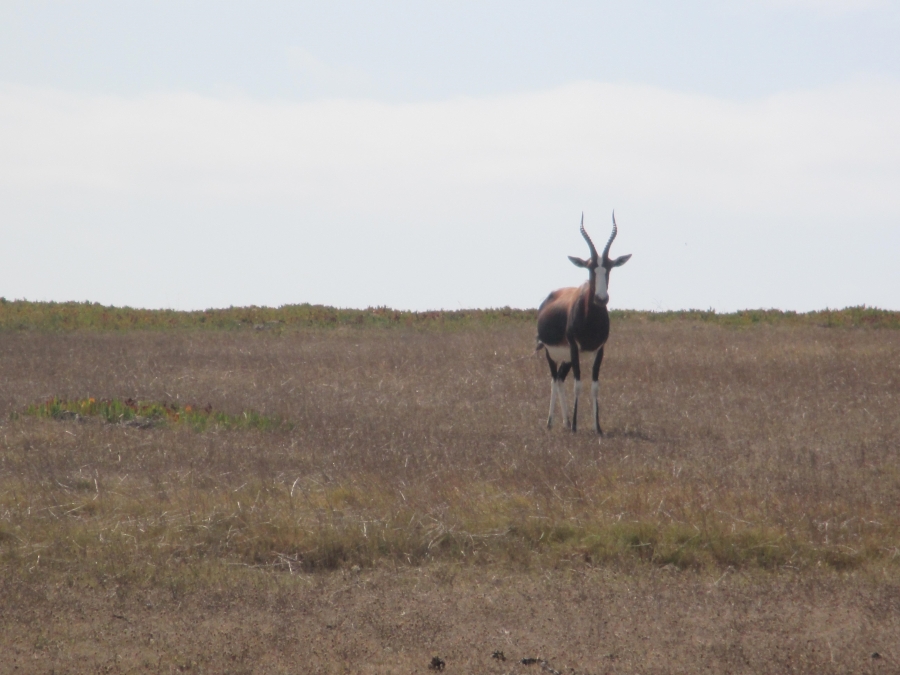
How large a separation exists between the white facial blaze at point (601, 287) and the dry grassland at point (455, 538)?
5.89 ft

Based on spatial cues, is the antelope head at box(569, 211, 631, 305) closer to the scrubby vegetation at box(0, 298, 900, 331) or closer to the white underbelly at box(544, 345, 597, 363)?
the white underbelly at box(544, 345, 597, 363)

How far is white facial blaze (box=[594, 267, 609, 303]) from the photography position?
13070mm

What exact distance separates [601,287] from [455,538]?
6337 millimetres

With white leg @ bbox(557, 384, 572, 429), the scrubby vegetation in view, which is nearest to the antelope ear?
white leg @ bbox(557, 384, 572, 429)

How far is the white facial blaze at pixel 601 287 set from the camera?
1307 cm

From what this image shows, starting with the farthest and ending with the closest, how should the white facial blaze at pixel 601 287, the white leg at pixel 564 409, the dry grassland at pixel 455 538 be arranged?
1. the white leg at pixel 564 409
2. the white facial blaze at pixel 601 287
3. the dry grassland at pixel 455 538

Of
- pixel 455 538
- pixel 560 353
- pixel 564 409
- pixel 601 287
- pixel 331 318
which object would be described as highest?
pixel 601 287

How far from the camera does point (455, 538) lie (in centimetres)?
756

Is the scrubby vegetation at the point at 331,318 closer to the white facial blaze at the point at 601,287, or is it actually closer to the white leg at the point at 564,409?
the white leg at the point at 564,409

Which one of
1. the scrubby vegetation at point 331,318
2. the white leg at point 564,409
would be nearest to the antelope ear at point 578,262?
the white leg at point 564,409

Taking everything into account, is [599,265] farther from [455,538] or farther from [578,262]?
[455,538]

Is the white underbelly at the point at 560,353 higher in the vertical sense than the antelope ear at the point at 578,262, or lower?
lower

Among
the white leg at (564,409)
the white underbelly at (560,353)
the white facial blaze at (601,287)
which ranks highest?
the white facial blaze at (601,287)

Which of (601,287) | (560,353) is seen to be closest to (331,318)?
(560,353)
